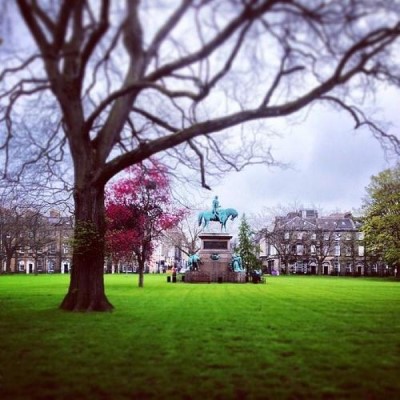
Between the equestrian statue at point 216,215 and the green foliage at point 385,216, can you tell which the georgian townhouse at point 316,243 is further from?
the equestrian statue at point 216,215

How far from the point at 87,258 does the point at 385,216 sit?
156ft

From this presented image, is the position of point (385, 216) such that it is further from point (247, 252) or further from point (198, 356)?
point (198, 356)

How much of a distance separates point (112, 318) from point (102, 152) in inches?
179

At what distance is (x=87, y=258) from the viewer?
15.1 metres

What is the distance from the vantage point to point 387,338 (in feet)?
33.3

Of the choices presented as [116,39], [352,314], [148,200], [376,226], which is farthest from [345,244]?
[116,39]

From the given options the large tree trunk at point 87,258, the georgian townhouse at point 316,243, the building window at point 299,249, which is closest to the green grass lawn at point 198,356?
the large tree trunk at point 87,258

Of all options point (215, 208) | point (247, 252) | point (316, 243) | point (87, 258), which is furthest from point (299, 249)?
point (87, 258)

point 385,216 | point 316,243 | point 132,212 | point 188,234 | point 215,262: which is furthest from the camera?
point 316,243

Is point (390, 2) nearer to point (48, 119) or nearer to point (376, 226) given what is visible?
point (48, 119)

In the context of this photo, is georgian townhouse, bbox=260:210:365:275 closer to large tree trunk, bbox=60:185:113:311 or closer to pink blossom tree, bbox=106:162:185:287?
pink blossom tree, bbox=106:162:185:287

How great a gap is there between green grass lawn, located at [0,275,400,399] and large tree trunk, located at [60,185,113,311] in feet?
2.99

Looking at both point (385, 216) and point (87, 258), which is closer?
point (87, 258)

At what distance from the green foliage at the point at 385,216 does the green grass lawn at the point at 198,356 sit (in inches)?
1757
